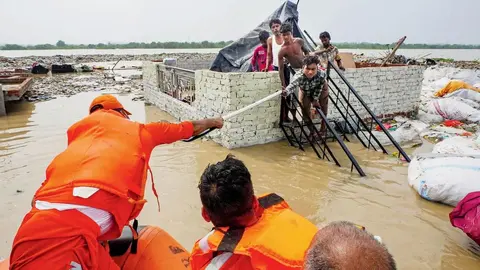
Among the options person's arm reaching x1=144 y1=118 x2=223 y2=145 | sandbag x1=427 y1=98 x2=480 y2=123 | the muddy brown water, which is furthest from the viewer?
sandbag x1=427 y1=98 x2=480 y2=123

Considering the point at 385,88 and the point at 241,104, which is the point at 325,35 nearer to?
the point at 385,88

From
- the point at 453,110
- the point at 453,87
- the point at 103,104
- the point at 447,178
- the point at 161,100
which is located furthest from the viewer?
the point at 453,87

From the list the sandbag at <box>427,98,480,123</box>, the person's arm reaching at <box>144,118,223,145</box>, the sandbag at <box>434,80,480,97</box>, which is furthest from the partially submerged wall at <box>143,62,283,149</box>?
the sandbag at <box>434,80,480,97</box>

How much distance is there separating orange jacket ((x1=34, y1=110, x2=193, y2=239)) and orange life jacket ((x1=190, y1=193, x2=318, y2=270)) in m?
0.59

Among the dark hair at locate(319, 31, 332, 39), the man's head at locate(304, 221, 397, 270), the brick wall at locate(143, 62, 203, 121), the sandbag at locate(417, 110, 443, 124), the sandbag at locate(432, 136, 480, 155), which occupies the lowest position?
the sandbag at locate(417, 110, 443, 124)

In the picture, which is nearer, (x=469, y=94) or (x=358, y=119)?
(x=358, y=119)

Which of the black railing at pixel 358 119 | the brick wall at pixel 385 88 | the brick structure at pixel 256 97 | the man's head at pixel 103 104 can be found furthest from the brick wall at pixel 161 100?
the man's head at pixel 103 104

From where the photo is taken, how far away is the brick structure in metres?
6.24

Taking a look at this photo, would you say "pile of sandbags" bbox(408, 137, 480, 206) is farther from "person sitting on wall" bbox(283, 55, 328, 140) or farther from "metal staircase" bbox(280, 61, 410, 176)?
"person sitting on wall" bbox(283, 55, 328, 140)

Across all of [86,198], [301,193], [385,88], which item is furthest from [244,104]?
[86,198]

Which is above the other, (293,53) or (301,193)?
(293,53)

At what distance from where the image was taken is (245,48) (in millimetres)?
9703

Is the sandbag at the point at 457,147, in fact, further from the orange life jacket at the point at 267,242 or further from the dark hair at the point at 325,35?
the orange life jacket at the point at 267,242

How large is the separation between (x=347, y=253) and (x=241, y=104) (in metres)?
5.51
